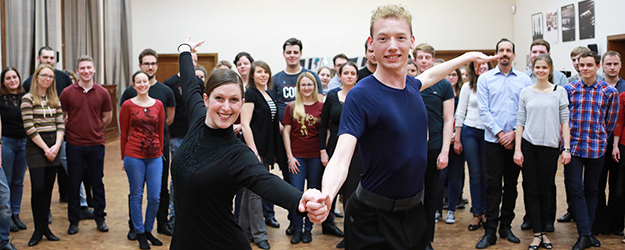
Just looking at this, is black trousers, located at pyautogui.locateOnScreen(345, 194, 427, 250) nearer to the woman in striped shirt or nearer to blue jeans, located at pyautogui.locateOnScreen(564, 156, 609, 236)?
blue jeans, located at pyautogui.locateOnScreen(564, 156, 609, 236)

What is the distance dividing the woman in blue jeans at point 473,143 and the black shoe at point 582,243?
34.2 inches

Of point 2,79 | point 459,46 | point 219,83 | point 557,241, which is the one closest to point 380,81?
point 219,83

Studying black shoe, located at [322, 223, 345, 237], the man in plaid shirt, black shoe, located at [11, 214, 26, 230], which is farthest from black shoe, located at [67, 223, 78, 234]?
the man in plaid shirt

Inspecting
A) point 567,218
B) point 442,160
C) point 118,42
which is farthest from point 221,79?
point 118,42

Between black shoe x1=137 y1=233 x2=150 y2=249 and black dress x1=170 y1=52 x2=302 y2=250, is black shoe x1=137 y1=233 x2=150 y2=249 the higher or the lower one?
the lower one

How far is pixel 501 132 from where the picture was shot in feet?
14.0

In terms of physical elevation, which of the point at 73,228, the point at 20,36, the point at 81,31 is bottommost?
the point at 73,228

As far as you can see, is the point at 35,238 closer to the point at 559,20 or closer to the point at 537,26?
the point at 559,20

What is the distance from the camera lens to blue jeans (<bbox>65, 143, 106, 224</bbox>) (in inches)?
183

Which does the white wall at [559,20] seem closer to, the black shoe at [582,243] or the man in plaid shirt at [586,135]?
the man in plaid shirt at [586,135]

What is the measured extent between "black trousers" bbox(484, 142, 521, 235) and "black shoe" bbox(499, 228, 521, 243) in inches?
7.5

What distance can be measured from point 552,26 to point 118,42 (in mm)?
9155

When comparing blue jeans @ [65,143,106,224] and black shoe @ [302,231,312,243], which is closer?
black shoe @ [302,231,312,243]

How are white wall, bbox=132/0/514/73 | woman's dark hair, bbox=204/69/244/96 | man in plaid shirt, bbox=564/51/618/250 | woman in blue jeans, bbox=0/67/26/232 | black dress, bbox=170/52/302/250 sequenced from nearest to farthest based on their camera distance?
1. black dress, bbox=170/52/302/250
2. woman's dark hair, bbox=204/69/244/96
3. man in plaid shirt, bbox=564/51/618/250
4. woman in blue jeans, bbox=0/67/26/232
5. white wall, bbox=132/0/514/73
